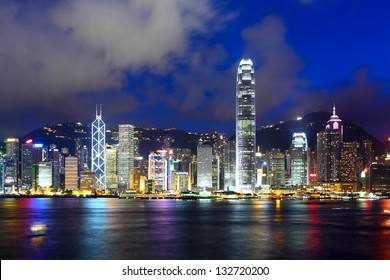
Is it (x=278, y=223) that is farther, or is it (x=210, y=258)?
(x=278, y=223)

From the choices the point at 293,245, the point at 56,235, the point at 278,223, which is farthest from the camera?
the point at 278,223

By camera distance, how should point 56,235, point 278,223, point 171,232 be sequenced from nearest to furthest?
1. point 56,235
2. point 171,232
3. point 278,223

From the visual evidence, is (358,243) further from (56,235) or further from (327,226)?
(56,235)

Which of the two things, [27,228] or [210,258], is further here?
[27,228]
